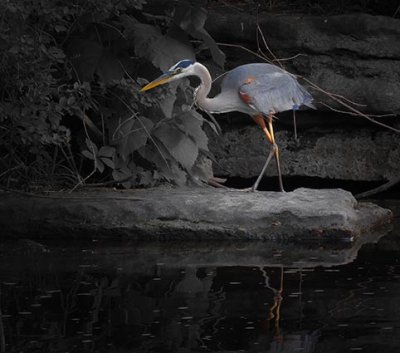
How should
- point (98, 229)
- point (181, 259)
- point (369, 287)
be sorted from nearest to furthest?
point (369, 287)
point (181, 259)
point (98, 229)

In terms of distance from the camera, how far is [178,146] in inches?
340

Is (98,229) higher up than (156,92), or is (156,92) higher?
(156,92)

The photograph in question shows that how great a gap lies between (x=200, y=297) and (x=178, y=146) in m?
2.79

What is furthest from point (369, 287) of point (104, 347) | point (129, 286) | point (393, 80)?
point (393, 80)

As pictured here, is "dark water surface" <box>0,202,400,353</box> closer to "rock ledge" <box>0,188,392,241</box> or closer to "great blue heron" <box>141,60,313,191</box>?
"rock ledge" <box>0,188,392,241</box>

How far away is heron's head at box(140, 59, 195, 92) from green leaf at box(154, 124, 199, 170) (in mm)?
351

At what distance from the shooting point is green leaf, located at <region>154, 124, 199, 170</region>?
860 cm

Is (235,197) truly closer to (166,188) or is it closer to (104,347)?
(166,188)

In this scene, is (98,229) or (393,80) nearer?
(98,229)

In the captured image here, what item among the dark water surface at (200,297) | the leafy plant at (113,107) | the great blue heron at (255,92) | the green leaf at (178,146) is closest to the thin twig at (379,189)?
the great blue heron at (255,92)

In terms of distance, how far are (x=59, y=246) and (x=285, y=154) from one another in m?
3.32

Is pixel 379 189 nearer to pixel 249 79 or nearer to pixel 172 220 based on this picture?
pixel 249 79

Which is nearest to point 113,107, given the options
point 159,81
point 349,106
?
point 159,81

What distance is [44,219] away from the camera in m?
7.78
